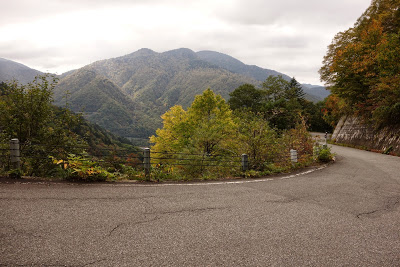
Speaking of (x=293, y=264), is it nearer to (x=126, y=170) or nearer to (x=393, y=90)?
(x=126, y=170)

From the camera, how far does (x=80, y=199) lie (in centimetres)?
504

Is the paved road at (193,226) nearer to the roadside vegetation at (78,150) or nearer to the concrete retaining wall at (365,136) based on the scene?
the roadside vegetation at (78,150)

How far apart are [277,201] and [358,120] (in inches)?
931

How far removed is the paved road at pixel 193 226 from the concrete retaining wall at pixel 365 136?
14.1 metres

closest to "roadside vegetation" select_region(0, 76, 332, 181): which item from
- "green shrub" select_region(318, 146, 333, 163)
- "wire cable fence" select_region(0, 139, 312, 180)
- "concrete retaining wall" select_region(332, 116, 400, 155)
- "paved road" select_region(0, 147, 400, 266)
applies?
"wire cable fence" select_region(0, 139, 312, 180)

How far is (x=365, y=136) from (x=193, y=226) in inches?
936

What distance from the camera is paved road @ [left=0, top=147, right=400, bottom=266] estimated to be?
3.10 metres

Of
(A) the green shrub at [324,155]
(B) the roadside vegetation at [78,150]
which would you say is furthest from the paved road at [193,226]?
(A) the green shrub at [324,155]

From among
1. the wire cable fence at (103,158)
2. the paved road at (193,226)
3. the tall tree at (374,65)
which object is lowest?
the paved road at (193,226)

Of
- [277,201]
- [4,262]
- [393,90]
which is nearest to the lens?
[4,262]

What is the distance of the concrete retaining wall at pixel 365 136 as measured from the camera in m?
17.3

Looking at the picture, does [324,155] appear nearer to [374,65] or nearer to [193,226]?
[193,226]

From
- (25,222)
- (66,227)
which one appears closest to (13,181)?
(25,222)

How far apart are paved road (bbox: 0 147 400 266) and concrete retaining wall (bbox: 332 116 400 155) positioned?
46.3 ft
